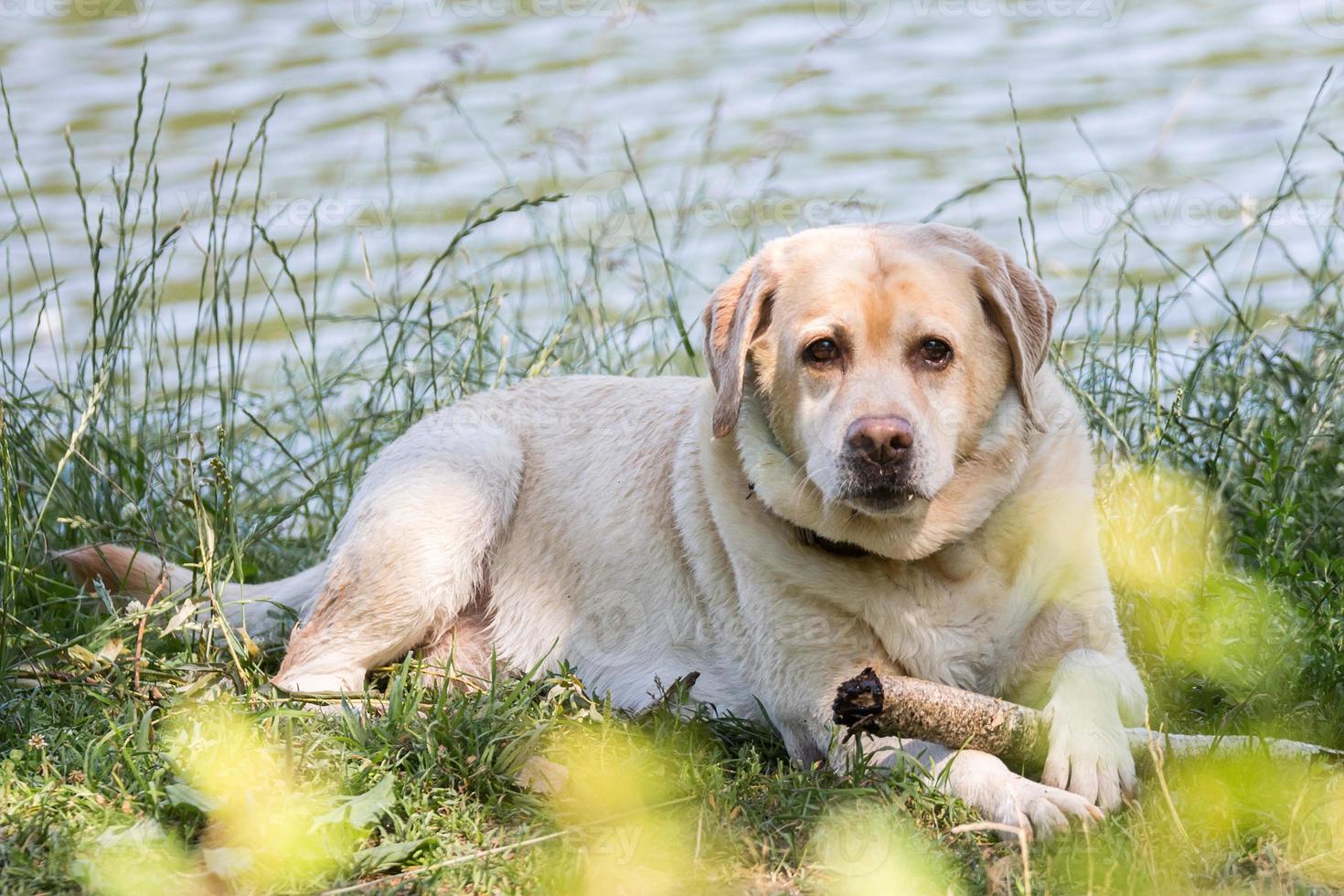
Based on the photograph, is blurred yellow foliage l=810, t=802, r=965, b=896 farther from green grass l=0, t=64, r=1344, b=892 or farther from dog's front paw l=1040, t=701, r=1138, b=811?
dog's front paw l=1040, t=701, r=1138, b=811

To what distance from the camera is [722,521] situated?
3.64 meters

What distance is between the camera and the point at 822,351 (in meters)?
3.34

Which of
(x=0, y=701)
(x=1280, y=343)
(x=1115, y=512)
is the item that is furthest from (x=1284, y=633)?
(x=0, y=701)

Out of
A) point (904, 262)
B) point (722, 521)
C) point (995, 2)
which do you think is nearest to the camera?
point (904, 262)

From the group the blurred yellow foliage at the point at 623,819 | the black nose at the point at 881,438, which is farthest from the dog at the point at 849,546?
the blurred yellow foliage at the point at 623,819

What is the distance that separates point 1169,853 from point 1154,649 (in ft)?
3.56

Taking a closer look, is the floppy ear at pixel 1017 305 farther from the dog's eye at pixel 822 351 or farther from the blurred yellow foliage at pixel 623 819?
the blurred yellow foliage at pixel 623 819

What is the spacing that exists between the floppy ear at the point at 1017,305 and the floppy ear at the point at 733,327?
1.48 ft

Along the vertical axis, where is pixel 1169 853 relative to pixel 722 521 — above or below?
below

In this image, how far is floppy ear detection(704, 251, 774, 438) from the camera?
11.2 feet

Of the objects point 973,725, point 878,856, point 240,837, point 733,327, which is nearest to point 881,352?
point 733,327

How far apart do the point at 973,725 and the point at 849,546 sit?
1.77 ft

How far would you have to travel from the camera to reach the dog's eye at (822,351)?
3324 mm

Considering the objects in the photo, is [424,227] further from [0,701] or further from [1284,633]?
[1284,633]
